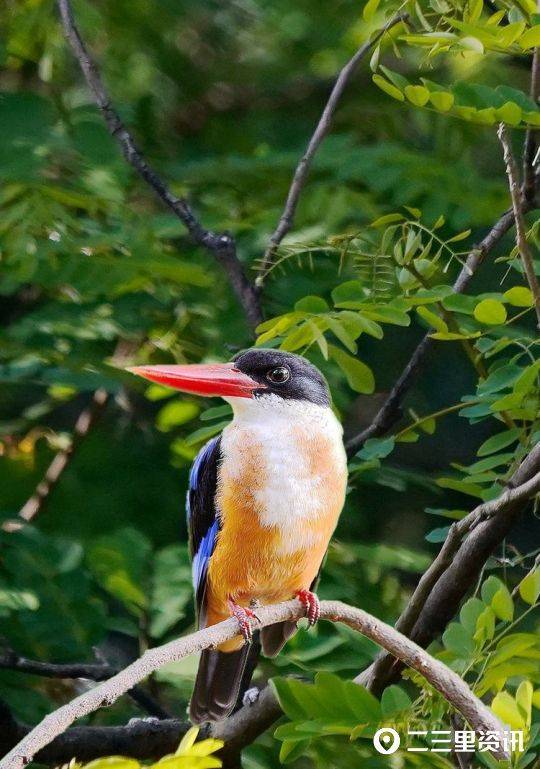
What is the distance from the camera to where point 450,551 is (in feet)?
8.55

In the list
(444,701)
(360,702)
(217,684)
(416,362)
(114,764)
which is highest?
(416,362)

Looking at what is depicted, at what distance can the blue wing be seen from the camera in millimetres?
2885

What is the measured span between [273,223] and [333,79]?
1623 millimetres

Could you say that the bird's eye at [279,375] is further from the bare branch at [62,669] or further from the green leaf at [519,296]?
the bare branch at [62,669]

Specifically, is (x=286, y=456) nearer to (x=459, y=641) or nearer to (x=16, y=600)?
(x=459, y=641)

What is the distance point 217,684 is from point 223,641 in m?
0.89

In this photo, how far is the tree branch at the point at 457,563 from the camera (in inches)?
98.7

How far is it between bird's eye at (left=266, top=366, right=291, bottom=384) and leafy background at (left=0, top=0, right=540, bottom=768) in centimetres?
7

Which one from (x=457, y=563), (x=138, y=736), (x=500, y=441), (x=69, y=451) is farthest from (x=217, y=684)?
(x=69, y=451)

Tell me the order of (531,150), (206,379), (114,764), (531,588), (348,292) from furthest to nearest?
(531,150) → (348,292) → (206,379) → (531,588) → (114,764)

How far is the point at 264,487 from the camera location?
267cm

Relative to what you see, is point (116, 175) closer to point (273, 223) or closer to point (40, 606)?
point (273, 223)

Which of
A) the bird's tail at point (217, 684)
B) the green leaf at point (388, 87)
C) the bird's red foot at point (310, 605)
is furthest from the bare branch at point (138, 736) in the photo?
the green leaf at point (388, 87)

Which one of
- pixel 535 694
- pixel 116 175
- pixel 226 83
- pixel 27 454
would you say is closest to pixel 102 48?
pixel 226 83
